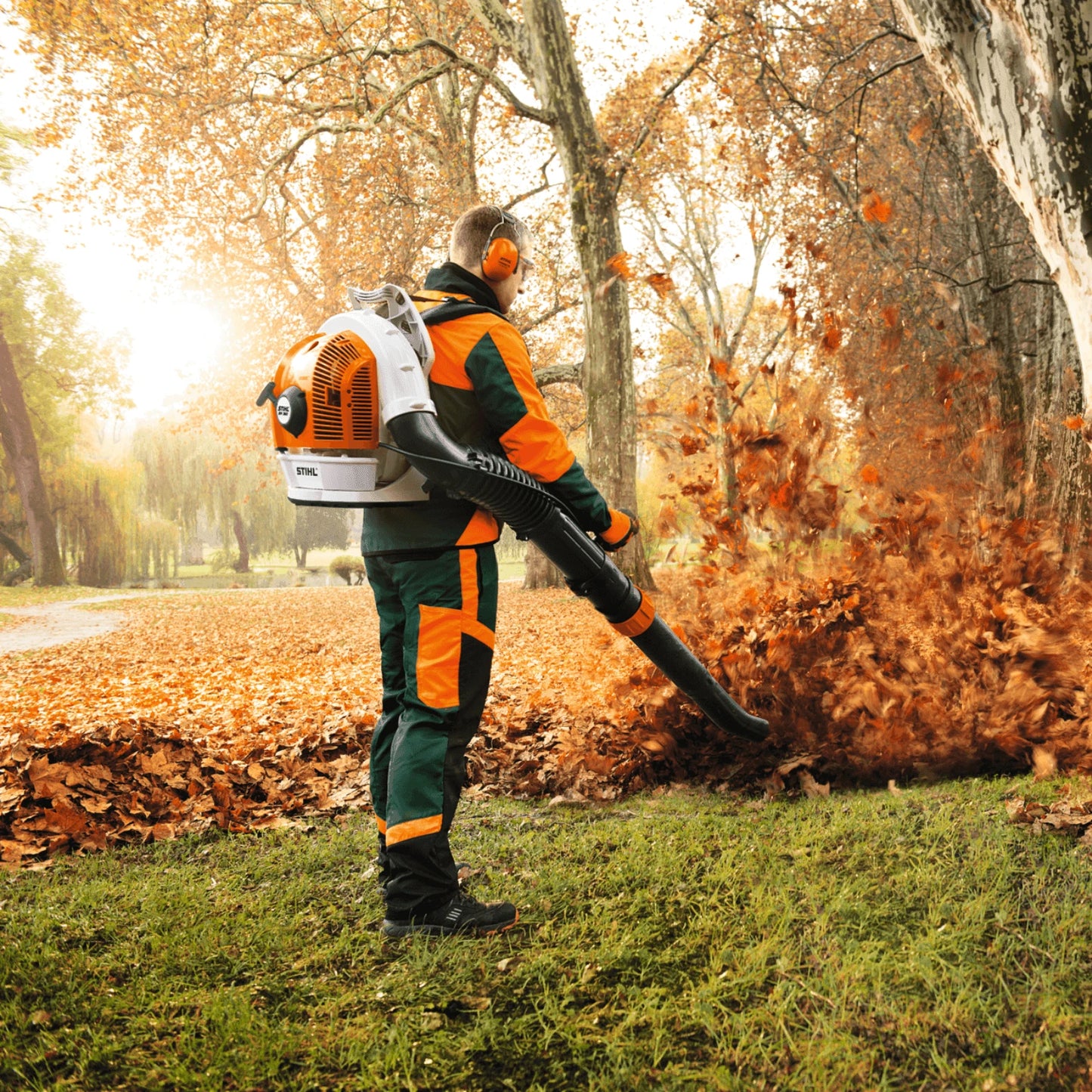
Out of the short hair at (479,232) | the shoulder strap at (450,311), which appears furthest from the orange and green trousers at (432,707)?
the short hair at (479,232)

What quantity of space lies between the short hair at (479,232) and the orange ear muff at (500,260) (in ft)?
0.13

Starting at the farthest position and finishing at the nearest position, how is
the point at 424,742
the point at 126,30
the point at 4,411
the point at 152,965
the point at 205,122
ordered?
the point at 4,411, the point at 205,122, the point at 126,30, the point at 424,742, the point at 152,965

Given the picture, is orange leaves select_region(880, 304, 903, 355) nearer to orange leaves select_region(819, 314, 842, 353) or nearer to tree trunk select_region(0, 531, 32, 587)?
orange leaves select_region(819, 314, 842, 353)

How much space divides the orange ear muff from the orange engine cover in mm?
604

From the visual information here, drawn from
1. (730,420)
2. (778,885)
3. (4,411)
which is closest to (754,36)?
(730,420)

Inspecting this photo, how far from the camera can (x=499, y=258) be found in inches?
117

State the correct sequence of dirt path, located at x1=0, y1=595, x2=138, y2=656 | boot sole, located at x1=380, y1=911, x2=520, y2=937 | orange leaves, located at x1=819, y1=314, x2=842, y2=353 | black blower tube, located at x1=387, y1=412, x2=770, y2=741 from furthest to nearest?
dirt path, located at x1=0, y1=595, x2=138, y2=656, orange leaves, located at x1=819, y1=314, x2=842, y2=353, boot sole, located at x1=380, y1=911, x2=520, y2=937, black blower tube, located at x1=387, y1=412, x2=770, y2=741

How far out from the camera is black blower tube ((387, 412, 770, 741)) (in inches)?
102

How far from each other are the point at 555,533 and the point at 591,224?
368 inches

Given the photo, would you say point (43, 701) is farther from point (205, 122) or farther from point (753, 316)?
point (753, 316)

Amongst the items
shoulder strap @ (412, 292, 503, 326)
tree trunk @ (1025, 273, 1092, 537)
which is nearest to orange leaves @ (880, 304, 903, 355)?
tree trunk @ (1025, 273, 1092, 537)

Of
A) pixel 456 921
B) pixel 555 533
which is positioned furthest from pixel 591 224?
pixel 456 921

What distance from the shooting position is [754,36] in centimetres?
965

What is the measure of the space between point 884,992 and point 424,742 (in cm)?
152
